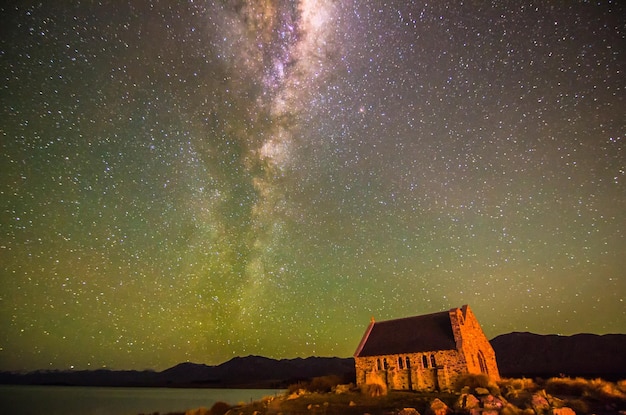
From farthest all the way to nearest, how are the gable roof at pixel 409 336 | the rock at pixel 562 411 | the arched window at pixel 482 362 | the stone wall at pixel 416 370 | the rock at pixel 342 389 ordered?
the arched window at pixel 482 362
the gable roof at pixel 409 336
the rock at pixel 342 389
the stone wall at pixel 416 370
the rock at pixel 562 411

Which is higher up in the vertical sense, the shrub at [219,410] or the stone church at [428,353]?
the stone church at [428,353]

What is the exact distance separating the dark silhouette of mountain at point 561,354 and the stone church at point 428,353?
83035mm

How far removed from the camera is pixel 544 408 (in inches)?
705

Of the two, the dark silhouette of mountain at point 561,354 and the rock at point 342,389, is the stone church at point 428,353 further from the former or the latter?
the dark silhouette of mountain at point 561,354

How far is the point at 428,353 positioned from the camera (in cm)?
3256

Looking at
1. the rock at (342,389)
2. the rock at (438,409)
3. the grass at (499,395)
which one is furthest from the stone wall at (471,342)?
the rock at (438,409)

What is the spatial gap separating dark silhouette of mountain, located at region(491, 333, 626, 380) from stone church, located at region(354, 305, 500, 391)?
83.0m

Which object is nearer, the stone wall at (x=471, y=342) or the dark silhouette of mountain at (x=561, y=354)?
the stone wall at (x=471, y=342)

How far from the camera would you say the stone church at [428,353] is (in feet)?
102

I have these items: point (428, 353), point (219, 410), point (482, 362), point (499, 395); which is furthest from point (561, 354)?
point (219, 410)

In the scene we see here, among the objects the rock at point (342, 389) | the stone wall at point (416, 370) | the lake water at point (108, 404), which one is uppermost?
the stone wall at point (416, 370)

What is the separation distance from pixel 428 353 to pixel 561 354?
124 m

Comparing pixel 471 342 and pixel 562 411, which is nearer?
pixel 562 411

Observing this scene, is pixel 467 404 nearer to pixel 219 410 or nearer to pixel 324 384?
pixel 219 410
